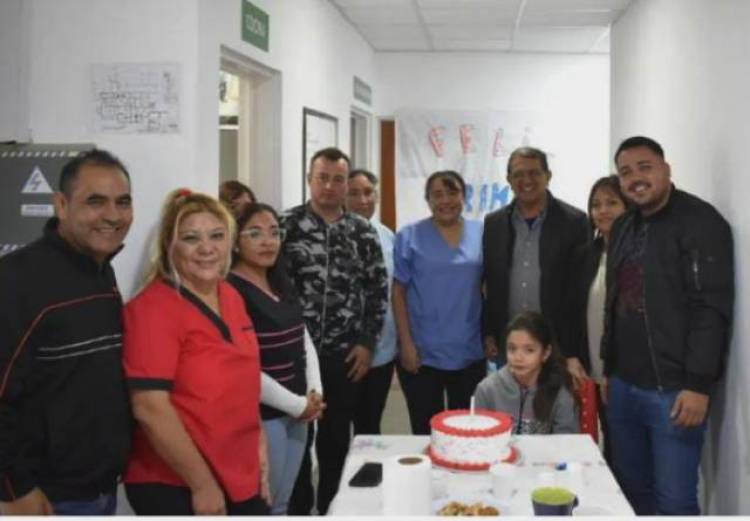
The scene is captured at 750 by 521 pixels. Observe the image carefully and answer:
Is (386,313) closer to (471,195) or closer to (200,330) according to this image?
(200,330)

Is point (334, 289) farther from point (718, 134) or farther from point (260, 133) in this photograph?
point (718, 134)

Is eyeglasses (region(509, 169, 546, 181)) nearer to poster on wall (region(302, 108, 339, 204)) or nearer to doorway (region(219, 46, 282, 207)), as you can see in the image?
doorway (region(219, 46, 282, 207))

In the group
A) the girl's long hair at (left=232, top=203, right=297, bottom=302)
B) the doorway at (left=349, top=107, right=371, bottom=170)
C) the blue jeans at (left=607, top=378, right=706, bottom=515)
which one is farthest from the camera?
the doorway at (left=349, top=107, right=371, bottom=170)

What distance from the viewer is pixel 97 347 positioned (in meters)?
1.67

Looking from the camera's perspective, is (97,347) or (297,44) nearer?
(97,347)

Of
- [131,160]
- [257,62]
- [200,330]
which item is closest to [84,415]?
[200,330]

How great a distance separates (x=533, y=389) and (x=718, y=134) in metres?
1.22

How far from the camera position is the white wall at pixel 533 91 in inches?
256

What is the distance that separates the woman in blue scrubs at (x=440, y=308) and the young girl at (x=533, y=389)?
49 cm

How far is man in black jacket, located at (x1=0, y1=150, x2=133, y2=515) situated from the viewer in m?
1.56

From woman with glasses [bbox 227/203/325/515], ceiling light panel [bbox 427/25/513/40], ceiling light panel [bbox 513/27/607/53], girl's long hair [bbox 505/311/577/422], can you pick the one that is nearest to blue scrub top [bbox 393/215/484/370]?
girl's long hair [bbox 505/311/577/422]

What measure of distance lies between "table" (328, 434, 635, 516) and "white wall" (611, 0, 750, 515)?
710 mm

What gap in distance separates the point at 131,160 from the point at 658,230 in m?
1.82

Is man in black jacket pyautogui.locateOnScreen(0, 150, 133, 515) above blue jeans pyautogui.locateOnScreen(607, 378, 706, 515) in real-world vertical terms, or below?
above
